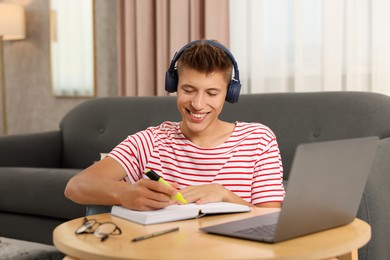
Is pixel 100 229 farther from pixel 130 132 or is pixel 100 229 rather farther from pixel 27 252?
pixel 130 132

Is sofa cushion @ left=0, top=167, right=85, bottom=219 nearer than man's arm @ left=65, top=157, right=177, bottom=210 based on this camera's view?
No

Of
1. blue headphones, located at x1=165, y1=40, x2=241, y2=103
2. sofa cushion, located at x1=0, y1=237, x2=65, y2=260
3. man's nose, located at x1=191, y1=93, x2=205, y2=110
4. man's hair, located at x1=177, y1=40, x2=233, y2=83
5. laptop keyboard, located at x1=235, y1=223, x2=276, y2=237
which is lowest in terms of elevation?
sofa cushion, located at x1=0, y1=237, x2=65, y2=260

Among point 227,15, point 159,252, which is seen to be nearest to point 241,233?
point 159,252

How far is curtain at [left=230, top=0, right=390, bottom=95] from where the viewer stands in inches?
136

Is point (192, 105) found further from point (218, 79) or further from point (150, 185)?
point (150, 185)

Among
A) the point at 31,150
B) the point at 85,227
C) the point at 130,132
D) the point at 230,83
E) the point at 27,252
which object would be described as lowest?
the point at 27,252

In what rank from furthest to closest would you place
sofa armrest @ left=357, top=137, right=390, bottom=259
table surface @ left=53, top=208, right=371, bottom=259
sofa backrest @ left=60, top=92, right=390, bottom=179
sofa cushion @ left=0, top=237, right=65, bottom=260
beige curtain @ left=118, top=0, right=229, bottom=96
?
1. beige curtain @ left=118, top=0, right=229, bottom=96
2. sofa backrest @ left=60, top=92, right=390, bottom=179
3. sofa cushion @ left=0, top=237, right=65, bottom=260
4. sofa armrest @ left=357, top=137, right=390, bottom=259
5. table surface @ left=53, top=208, right=371, bottom=259

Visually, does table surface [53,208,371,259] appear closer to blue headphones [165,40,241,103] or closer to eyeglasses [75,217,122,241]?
eyeglasses [75,217,122,241]

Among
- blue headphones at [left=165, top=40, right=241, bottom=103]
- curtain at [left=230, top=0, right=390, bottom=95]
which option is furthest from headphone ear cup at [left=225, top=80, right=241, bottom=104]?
curtain at [left=230, top=0, right=390, bottom=95]

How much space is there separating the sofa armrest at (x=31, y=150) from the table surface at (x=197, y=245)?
2427 mm

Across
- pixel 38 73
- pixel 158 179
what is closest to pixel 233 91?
pixel 158 179

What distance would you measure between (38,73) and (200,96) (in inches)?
149

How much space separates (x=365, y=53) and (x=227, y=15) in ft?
3.00

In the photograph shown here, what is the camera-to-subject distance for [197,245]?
1.22 metres
